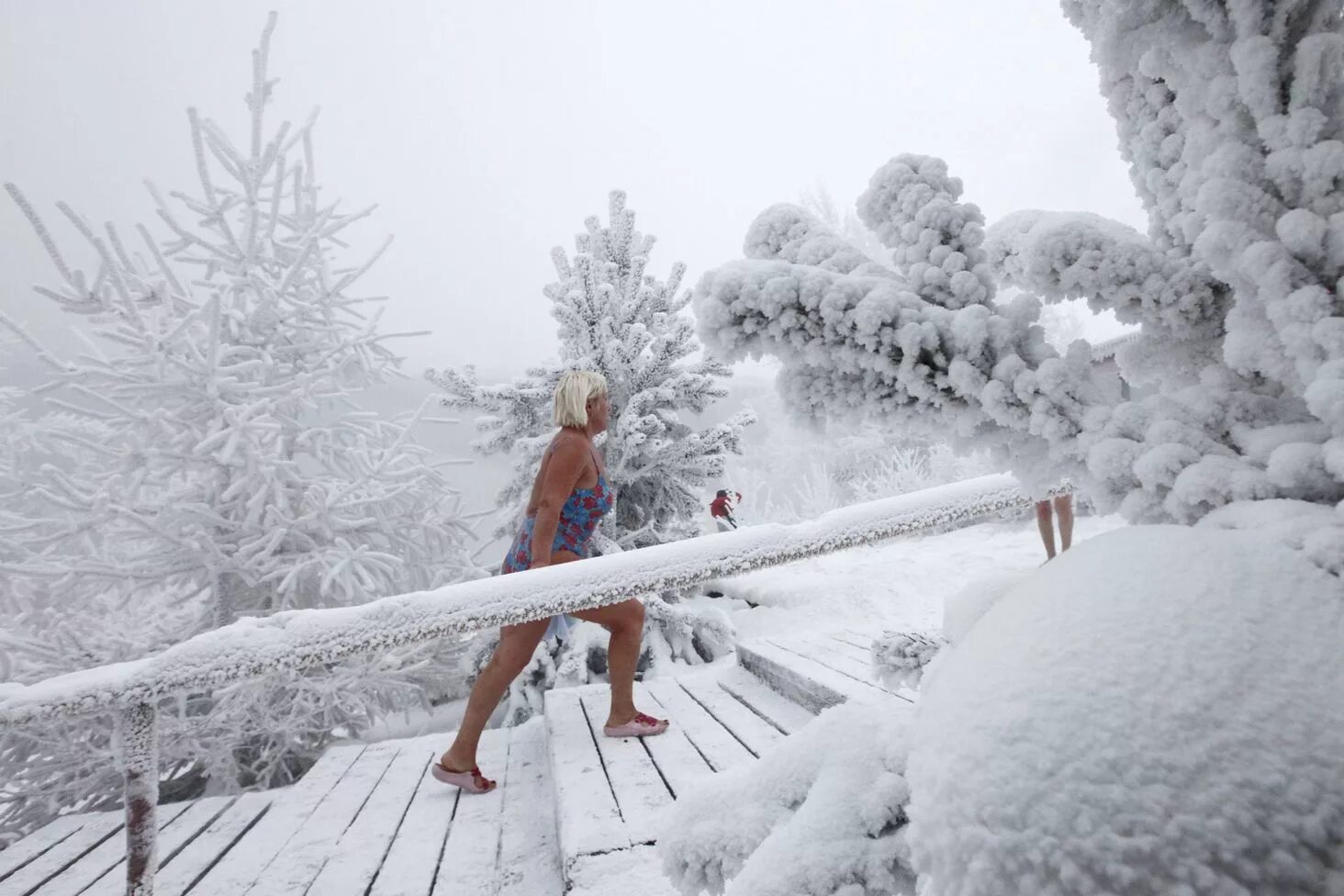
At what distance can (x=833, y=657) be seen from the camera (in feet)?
9.64

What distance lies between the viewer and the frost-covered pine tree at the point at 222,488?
3.69 metres

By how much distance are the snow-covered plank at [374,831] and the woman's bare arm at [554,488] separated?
3.40 ft

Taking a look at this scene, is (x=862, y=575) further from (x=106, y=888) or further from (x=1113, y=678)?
(x=1113, y=678)

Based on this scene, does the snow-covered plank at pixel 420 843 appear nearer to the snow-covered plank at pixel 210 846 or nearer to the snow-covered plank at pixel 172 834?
the snow-covered plank at pixel 210 846

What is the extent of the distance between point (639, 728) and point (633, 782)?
0.41 m

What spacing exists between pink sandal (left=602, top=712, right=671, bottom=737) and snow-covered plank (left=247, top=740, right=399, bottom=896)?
998mm

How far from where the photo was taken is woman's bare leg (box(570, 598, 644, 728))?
8.65ft

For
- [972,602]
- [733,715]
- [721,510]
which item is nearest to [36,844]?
[733,715]

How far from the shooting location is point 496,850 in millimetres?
2041

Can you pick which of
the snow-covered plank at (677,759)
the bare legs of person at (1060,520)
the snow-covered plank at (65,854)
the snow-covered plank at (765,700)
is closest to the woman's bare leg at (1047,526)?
the bare legs of person at (1060,520)

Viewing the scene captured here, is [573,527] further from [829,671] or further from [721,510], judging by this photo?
[721,510]

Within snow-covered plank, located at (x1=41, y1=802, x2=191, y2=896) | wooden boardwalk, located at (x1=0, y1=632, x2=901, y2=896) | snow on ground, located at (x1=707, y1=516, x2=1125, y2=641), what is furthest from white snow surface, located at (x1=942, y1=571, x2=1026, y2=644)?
snow on ground, located at (x1=707, y1=516, x2=1125, y2=641)

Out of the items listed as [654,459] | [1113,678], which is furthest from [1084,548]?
[654,459]

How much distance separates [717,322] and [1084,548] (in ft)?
1.53
